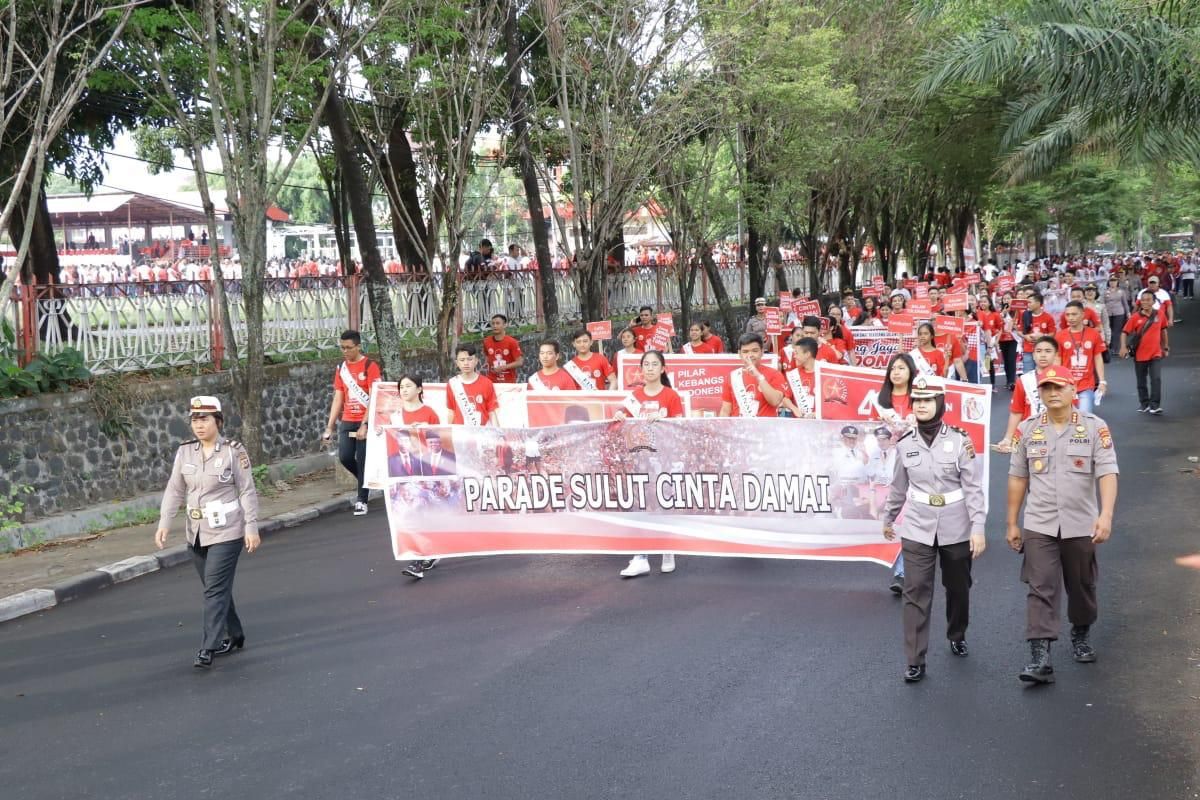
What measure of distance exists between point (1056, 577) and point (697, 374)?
846cm

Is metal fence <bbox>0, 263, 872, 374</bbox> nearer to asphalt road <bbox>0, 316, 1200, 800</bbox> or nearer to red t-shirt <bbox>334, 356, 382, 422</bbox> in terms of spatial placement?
red t-shirt <bbox>334, 356, 382, 422</bbox>

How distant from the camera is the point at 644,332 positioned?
61.2 feet

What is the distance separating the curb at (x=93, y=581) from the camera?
32.3 ft

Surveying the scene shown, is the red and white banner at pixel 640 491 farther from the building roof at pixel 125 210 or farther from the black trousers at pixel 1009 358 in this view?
the building roof at pixel 125 210

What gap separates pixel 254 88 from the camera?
47.5 feet

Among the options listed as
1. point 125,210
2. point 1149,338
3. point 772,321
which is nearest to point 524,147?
point 772,321

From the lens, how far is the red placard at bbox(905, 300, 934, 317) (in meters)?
19.8

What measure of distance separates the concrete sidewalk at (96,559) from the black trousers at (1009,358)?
1307cm

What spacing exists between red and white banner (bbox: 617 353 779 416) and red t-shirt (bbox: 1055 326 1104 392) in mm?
A: 3524

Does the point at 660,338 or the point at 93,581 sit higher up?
the point at 660,338

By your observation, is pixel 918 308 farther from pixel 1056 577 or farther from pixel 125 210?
pixel 125 210

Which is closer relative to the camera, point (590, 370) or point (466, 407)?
point (466, 407)

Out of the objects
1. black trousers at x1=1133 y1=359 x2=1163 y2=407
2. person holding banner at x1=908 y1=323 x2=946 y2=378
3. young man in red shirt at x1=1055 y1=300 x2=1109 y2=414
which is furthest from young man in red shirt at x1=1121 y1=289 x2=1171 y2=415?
person holding banner at x1=908 y1=323 x2=946 y2=378

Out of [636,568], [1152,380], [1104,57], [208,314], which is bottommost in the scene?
[636,568]
